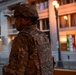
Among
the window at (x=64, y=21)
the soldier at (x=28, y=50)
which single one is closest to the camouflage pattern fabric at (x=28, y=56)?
the soldier at (x=28, y=50)

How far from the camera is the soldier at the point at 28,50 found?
8.13 feet

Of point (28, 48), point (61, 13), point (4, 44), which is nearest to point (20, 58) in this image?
point (28, 48)

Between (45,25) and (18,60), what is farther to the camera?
(45,25)

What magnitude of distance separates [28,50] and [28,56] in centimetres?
6

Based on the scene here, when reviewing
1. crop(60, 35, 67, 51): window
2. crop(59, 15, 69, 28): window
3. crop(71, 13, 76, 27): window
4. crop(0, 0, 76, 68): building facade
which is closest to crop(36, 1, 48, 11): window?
crop(0, 0, 76, 68): building facade

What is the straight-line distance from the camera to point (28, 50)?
2.53 meters

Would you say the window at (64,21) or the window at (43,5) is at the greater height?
the window at (43,5)

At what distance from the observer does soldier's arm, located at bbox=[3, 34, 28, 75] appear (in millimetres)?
2461

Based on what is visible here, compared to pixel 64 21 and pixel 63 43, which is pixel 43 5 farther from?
pixel 63 43

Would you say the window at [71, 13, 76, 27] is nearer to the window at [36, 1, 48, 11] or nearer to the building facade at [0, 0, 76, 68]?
the building facade at [0, 0, 76, 68]

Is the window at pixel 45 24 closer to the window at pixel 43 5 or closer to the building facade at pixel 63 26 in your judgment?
the building facade at pixel 63 26

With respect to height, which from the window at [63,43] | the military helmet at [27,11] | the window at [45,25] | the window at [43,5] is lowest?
the window at [63,43]

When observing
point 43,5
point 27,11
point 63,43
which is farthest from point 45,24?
point 27,11

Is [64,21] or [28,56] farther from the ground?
[64,21]
